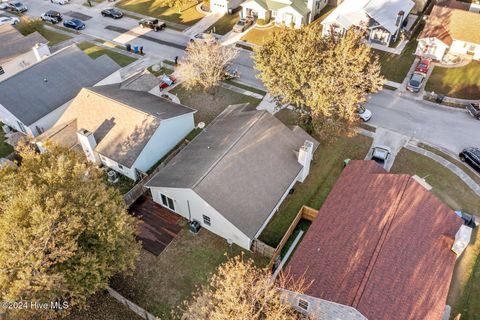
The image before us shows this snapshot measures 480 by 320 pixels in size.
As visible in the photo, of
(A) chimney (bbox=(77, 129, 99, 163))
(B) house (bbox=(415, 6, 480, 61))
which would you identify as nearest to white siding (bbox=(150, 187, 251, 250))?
(A) chimney (bbox=(77, 129, 99, 163))

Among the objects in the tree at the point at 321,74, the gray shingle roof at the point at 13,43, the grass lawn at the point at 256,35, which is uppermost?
the tree at the point at 321,74

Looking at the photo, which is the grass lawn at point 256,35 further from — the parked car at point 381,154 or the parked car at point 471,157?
the parked car at point 471,157

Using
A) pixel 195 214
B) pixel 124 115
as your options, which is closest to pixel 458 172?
pixel 195 214

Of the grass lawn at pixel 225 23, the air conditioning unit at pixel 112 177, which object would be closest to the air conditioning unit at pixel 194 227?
the air conditioning unit at pixel 112 177

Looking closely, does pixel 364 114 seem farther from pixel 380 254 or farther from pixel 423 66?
pixel 380 254

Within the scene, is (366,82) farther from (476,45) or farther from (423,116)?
(476,45)
